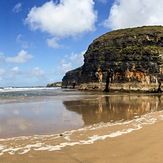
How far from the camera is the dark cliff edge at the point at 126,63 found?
192ft

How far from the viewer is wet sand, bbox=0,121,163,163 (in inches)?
266

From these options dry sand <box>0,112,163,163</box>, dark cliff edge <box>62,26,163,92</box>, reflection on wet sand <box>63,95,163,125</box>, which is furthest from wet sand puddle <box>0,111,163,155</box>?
dark cliff edge <box>62,26,163,92</box>

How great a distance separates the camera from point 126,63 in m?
62.1

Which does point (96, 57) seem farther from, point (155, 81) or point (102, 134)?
point (102, 134)

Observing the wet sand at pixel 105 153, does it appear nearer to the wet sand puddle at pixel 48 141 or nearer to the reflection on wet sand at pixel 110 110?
the wet sand puddle at pixel 48 141

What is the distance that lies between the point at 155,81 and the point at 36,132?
4875cm

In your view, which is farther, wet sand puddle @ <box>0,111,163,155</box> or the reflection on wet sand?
the reflection on wet sand

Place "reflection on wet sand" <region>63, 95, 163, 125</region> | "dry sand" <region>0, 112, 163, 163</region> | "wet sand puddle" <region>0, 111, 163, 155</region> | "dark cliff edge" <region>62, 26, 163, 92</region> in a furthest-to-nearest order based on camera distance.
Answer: "dark cliff edge" <region>62, 26, 163, 92</region>
"reflection on wet sand" <region>63, 95, 163, 125</region>
"wet sand puddle" <region>0, 111, 163, 155</region>
"dry sand" <region>0, 112, 163, 163</region>

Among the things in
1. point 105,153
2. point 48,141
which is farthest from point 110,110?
point 105,153

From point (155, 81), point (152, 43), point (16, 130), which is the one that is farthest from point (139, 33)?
point (16, 130)

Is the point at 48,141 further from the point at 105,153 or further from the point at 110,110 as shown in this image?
the point at 110,110

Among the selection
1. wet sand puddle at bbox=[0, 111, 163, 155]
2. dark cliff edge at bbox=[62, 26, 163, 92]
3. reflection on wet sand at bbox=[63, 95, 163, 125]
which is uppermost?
dark cliff edge at bbox=[62, 26, 163, 92]

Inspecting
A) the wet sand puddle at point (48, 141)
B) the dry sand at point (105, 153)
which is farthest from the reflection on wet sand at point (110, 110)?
the dry sand at point (105, 153)

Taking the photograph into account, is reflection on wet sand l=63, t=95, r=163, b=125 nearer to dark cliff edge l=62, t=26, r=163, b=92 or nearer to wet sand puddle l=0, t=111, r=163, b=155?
wet sand puddle l=0, t=111, r=163, b=155
